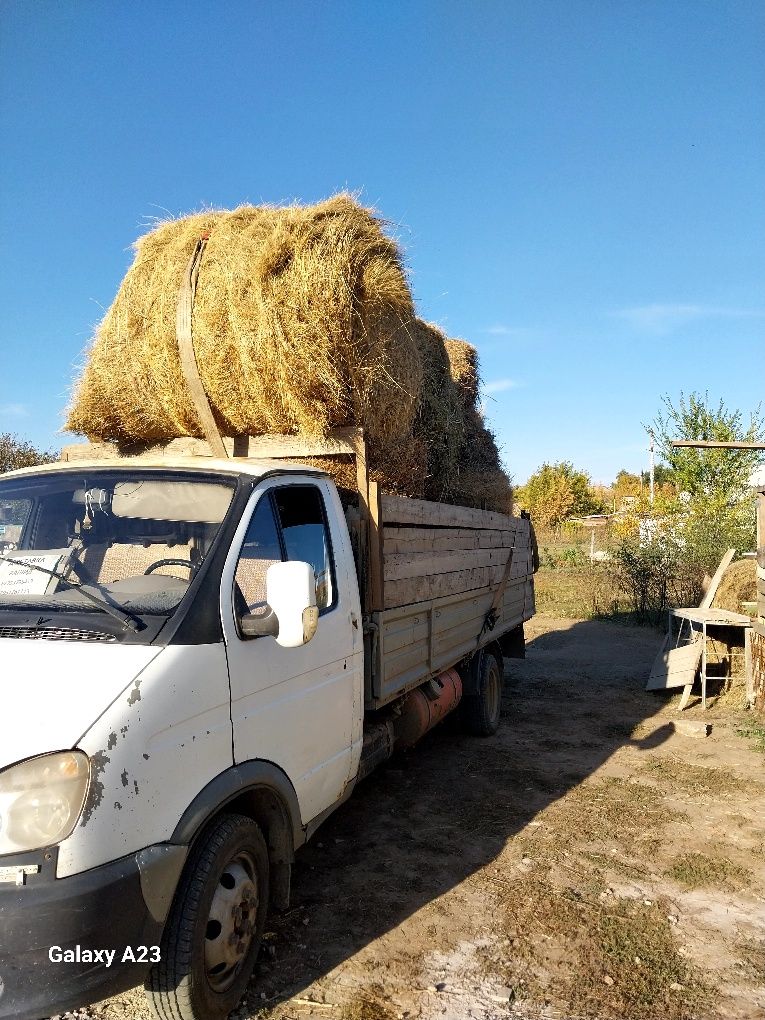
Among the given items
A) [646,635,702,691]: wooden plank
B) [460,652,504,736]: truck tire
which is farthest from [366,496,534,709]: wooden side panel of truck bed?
[646,635,702,691]: wooden plank

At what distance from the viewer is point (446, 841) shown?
4.47 m

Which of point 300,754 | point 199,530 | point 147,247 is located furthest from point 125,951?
point 147,247

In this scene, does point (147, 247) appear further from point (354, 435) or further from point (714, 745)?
point (714, 745)

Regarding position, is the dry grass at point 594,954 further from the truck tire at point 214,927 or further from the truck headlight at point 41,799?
the truck headlight at point 41,799

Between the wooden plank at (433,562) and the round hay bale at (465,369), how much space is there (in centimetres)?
165

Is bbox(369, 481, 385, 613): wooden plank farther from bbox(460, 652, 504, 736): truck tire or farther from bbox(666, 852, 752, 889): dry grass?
bbox(460, 652, 504, 736): truck tire

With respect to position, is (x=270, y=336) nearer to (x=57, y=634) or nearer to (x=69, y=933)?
(x=57, y=634)

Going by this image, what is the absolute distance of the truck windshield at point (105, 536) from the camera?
8.80 feet

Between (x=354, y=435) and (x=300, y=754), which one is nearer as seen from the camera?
(x=300, y=754)

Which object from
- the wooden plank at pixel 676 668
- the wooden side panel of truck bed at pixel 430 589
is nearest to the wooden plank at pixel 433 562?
the wooden side panel of truck bed at pixel 430 589

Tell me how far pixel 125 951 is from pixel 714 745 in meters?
6.04

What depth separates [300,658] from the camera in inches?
123

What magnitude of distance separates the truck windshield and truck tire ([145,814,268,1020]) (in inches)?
33.5

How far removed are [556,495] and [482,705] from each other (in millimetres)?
39603
